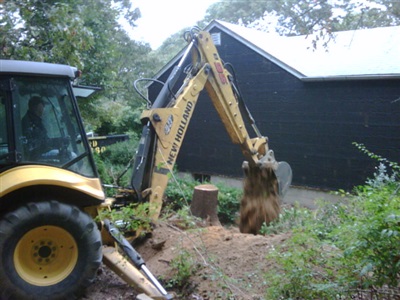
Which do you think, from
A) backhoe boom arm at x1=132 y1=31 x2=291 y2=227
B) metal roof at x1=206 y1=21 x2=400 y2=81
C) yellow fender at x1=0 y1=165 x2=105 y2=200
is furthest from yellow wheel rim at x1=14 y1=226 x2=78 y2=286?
metal roof at x1=206 y1=21 x2=400 y2=81

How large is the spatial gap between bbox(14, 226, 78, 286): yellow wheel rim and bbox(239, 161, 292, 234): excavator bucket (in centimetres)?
393

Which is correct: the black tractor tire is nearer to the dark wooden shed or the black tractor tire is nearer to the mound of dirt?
the mound of dirt

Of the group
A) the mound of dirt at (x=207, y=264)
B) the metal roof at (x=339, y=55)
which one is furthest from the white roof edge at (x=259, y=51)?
the mound of dirt at (x=207, y=264)

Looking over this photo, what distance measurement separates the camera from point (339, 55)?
12125 millimetres

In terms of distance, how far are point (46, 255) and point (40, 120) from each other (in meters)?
1.28

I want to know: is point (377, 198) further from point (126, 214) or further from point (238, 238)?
point (238, 238)

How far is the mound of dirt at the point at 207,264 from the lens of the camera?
4.64 m

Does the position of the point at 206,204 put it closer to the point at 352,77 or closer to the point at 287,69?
the point at 352,77

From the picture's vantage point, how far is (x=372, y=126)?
33.8 ft

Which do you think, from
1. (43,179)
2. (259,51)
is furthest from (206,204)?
(259,51)

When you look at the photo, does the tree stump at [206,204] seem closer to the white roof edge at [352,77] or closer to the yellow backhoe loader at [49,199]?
the yellow backhoe loader at [49,199]

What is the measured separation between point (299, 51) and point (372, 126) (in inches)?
162

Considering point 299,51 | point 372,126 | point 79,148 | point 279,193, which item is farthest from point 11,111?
point 299,51

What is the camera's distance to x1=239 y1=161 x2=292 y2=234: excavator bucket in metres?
7.57
